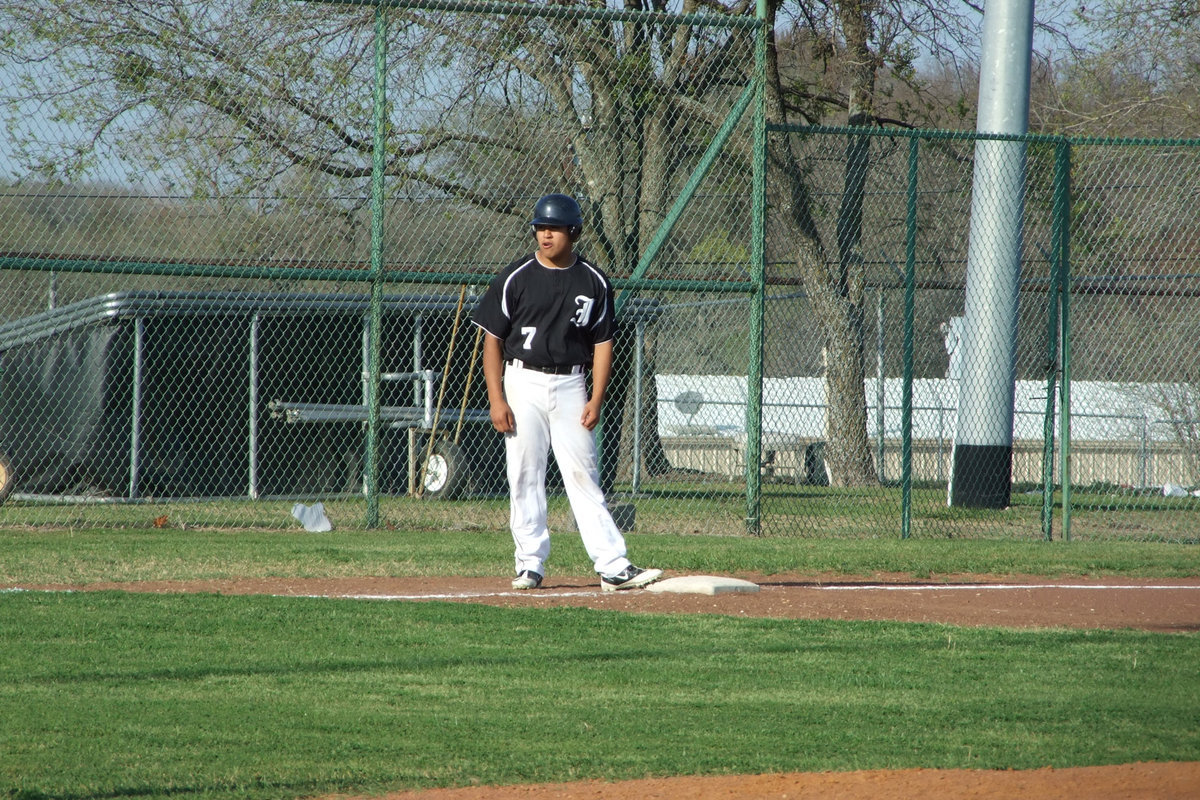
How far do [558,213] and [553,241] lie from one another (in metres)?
0.15

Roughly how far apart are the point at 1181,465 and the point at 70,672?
15.8 metres

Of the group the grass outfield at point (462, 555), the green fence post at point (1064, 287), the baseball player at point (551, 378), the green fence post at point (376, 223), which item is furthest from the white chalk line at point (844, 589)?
the green fence post at point (376, 223)

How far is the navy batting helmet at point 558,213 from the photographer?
6.89m

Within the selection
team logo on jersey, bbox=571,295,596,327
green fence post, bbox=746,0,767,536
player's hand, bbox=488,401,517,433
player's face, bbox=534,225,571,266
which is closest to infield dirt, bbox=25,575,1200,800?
player's hand, bbox=488,401,517,433

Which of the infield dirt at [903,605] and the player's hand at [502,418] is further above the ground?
the player's hand at [502,418]

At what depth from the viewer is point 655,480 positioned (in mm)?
15141

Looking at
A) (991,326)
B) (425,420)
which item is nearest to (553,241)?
(991,326)

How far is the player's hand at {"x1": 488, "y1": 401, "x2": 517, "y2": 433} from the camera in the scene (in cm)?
698

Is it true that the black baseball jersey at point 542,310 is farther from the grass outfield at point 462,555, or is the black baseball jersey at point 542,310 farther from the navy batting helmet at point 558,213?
the grass outfield at point 462,555

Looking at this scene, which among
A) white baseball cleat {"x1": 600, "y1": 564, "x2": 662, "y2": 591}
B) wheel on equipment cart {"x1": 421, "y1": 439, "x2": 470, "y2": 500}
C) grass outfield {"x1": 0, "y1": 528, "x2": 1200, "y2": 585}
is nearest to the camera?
white baseball cleat {"x1": 600, "y1": 564, "x2": 662, "y2": 591}

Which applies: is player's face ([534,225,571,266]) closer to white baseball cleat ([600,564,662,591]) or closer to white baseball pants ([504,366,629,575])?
white baseball pants ([504,366,629,575])

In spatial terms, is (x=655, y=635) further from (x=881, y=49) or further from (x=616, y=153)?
(x=881, y=49)

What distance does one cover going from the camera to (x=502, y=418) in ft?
22.9

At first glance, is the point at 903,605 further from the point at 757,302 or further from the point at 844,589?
the point at 757,302
